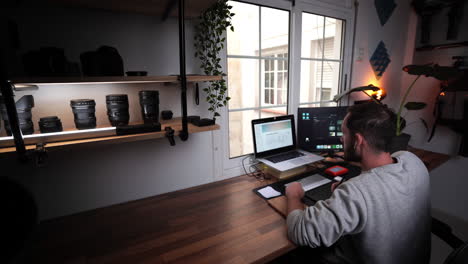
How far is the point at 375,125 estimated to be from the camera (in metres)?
1.06

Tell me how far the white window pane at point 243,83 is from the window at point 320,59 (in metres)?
0.54

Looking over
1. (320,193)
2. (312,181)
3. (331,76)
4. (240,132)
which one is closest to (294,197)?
(320,193)

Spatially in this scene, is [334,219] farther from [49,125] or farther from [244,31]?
[244,31]

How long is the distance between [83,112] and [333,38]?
241 centimetres

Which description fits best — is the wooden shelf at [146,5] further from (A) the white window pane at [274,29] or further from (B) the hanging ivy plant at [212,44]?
(A) the white window pane at [274,29]

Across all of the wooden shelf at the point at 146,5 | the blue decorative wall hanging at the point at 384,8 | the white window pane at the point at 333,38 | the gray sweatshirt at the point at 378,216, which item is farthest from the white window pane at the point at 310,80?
the gray sweatshirt at the point at 378,216

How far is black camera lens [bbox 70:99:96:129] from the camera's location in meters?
1.12

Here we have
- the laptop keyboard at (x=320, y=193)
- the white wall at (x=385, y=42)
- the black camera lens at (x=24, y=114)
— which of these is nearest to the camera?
the black camera lens at (x=24, y=114)

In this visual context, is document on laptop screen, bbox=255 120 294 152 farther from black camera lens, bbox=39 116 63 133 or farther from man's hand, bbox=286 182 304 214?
black camera lens, bbox=39 116 63 133

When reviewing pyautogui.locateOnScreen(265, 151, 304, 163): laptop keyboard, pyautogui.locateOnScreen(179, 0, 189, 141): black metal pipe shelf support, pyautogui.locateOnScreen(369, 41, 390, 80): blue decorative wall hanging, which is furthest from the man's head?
pyautogui.locateOnScreen(369, 41, 390, 80): blue decorative wall hanging

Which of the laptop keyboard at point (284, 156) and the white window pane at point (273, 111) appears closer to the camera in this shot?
the laptop keyboard at point (284, 156)

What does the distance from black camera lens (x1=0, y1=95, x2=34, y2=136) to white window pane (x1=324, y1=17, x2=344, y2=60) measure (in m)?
2.43

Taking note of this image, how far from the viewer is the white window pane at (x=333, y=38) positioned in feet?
7.73

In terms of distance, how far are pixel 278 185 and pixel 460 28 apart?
2.80m
